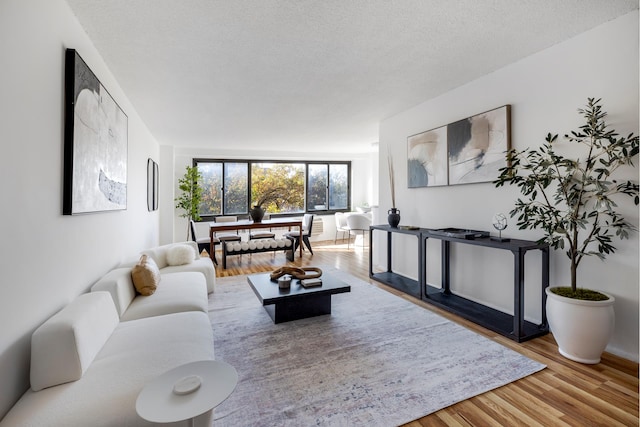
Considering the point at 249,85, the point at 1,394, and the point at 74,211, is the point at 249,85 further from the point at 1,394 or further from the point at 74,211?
the point at 1,394

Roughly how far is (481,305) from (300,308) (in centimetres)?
193

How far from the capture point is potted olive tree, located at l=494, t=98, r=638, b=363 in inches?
84.6

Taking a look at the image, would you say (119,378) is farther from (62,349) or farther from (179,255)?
(179,255)

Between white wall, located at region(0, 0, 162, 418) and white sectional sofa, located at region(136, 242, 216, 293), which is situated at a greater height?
white wall, located at region(0, 0, 162, 418)

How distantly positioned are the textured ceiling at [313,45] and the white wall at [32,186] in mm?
517

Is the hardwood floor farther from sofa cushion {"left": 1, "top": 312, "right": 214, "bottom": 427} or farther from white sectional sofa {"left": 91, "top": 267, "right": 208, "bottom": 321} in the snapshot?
white sectional sofa {"left": 91, "top": 267, "right": 208, "bottom": 321}

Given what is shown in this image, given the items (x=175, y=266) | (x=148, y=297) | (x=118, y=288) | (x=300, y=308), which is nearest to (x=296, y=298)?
(x=300, y=308)

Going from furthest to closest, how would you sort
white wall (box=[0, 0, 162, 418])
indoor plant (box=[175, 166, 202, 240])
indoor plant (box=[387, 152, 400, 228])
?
indoor plant (box=[175, 166, 202, 240]) → indoor plant (box=[387, 152, 400, 228]) → white wall (box=[0, 0, 162, 418])

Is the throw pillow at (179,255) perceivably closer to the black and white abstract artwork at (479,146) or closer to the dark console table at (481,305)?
the dark console table at (481,305)

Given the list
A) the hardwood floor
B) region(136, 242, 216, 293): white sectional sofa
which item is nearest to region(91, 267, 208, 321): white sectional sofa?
region(136, 242, 216, 293): white sectional sofa

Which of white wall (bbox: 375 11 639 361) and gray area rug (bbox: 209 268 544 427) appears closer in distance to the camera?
gray area rug (bbox: 209 268 544 427)

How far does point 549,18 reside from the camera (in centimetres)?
223

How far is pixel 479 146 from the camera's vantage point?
3.31 meters

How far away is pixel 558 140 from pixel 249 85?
3.00 m
